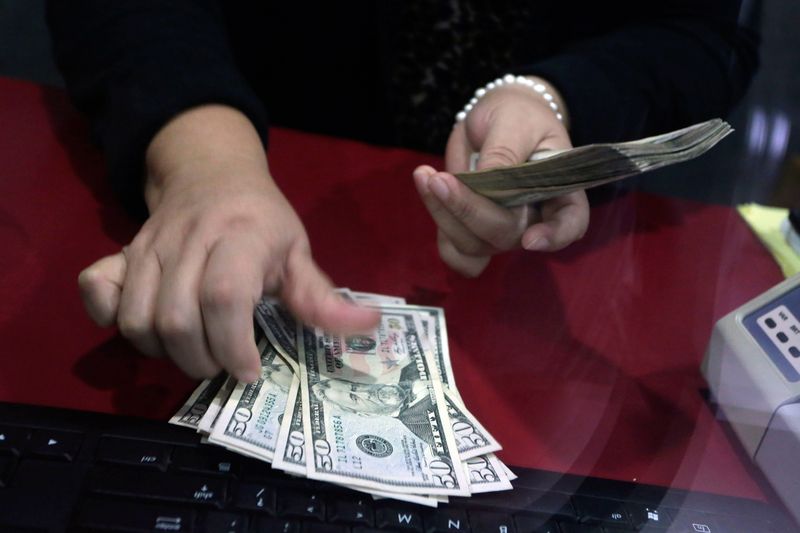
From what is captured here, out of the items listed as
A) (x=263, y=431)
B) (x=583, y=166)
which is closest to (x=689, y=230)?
(x=583, y=166)

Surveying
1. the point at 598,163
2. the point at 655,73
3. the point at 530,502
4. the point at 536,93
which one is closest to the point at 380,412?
the point at 530,502

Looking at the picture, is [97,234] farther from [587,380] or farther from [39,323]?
[587,380]

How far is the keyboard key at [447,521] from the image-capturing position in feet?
1.26

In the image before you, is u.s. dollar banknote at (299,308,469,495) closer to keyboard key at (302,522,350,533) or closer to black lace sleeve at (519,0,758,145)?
keyboard key at (302,522,350,533)

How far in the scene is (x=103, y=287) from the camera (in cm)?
44

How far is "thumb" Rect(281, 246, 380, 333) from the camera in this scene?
43cm

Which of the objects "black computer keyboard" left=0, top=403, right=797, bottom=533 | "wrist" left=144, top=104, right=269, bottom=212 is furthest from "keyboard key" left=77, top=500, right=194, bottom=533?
"wrist" left=144, top=104, right=269, bottom=212

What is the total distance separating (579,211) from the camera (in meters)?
0.55

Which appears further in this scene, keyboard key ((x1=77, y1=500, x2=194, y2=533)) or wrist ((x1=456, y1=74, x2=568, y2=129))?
wrist ((x1=456, y1=74, x2=568, y2=129))

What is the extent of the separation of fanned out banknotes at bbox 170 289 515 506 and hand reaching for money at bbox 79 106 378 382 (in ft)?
0.11

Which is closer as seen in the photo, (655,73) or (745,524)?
(745,524)

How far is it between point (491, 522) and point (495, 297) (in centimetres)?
27

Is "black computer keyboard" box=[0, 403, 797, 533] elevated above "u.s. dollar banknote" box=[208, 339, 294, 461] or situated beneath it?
situated beneath

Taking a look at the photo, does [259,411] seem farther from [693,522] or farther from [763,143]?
[763,143]
